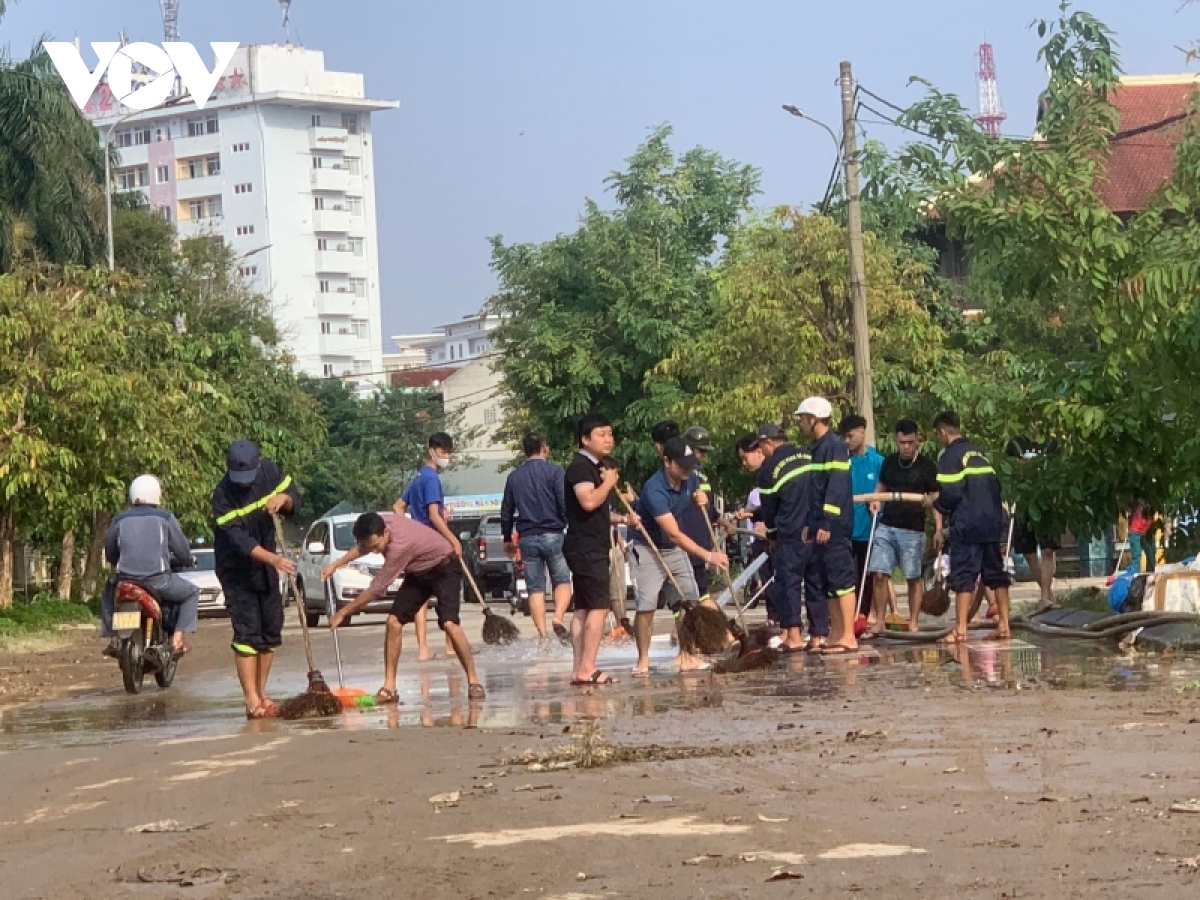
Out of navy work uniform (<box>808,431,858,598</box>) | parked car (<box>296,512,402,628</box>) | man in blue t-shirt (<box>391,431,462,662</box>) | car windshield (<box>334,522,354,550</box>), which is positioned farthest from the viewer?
car windshield (<box>334,522,354,550</box>)

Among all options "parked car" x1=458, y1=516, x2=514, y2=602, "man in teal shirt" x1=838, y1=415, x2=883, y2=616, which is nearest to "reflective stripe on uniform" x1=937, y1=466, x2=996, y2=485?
"man in teal shirt" x1=838, y1=415, x2=883, y2=616

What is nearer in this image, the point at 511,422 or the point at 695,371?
the point at 695,371

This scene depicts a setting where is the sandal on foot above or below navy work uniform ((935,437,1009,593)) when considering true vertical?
below

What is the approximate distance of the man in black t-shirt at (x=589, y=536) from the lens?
13.4 metres

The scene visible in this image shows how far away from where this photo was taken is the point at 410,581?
13.5 meters

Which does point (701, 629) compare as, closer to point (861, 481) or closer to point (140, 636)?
point (861, 481)

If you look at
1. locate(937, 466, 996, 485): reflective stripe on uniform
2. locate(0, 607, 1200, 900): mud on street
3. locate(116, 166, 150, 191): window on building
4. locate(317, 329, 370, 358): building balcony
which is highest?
locate(116, 166, 150, 191): window on building

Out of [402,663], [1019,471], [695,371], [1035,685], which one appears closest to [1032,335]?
[695,371]

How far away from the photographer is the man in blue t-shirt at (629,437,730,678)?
1455 centimetres

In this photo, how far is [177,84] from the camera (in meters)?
153

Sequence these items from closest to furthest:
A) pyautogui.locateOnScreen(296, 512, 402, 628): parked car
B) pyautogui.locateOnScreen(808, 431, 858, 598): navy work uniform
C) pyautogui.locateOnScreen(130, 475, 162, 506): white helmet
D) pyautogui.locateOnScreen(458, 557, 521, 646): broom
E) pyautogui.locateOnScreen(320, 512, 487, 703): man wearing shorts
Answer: pyautogui.locateOnScreen(320, 512, 487, 703): man wearing shorts, pyautogui.locateOnScreen(808, 431, 858, 598): navy work uniform, pyautogui.locateOnScreen(130, 475, 162, 506): white helmet, pyautogui.locateOnScreen(458, 557, 521, 646): broom, pyautogui.locateOnScreen(296, 512, 402, 628): parked car

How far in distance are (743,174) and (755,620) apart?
36113 mm

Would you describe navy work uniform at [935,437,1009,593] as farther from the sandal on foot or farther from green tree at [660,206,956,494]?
green tree at [660,206,956,494]

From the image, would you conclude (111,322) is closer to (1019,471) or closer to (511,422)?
(1019,471)
